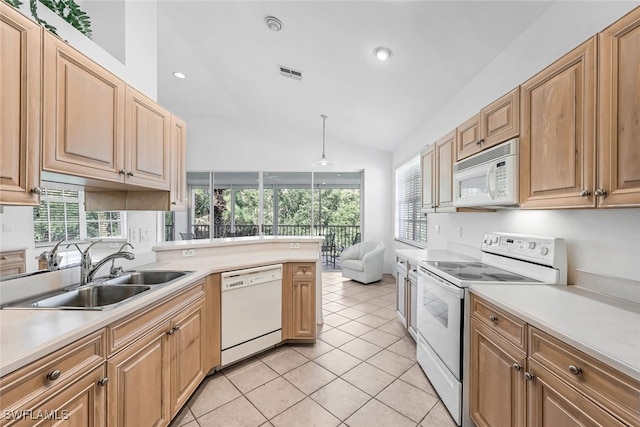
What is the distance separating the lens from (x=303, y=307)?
262 cm

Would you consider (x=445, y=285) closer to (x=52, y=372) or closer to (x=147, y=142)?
(x=52, y=372)

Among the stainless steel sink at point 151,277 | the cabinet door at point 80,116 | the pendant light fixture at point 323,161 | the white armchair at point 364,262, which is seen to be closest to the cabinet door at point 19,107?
the cabinet door at point 80,116

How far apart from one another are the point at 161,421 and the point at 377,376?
156cm

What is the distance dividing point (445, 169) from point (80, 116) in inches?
108

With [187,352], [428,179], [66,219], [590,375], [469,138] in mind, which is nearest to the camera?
[590,375]

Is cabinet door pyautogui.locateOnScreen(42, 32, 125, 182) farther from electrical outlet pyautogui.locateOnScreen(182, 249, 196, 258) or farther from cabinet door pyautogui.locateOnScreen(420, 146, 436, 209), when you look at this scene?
cabinet door pyautogui.locateOnScreen(420, 146, 436, 209)

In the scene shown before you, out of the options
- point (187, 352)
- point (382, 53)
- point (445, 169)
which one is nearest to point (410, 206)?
point (445, 169)

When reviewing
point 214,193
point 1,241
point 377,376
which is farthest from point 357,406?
point 214,193

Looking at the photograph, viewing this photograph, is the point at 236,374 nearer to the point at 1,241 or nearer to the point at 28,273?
the point at 28,273

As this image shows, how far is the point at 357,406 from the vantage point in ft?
6.09

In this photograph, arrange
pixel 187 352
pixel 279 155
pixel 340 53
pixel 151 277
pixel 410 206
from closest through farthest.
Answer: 1. pixel 187 352
2. pixel 151 277
3. pixel 340 53
4. pixel 410 206
5. pixel 279 155

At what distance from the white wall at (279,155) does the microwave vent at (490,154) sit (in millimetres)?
3456

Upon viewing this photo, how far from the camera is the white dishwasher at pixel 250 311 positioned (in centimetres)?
220

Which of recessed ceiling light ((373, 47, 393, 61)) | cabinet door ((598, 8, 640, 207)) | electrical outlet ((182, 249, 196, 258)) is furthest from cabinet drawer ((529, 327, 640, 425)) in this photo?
electrical outlet ((182, 249, 196, 258))
